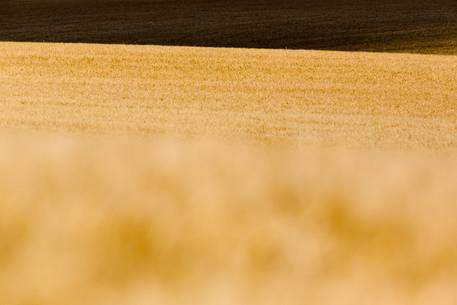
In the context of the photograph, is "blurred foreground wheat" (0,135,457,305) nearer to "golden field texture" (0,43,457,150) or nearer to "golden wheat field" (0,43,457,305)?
"golden wheat field" (0,43,457,305)

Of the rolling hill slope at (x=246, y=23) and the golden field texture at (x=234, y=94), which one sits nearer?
the golden field texture at (x=234, y=94)

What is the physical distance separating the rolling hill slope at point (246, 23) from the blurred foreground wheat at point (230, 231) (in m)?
19.3

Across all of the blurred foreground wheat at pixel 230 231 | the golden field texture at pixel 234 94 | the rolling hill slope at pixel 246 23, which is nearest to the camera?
the blurred foreground wheat at pixel 230 231

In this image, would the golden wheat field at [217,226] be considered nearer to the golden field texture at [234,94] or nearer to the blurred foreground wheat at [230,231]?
the blurred foreground wheat at [230,231]

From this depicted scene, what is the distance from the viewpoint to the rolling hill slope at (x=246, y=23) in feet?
A: 80.0

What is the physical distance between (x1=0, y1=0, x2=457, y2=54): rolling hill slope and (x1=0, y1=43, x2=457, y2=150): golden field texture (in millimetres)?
9917

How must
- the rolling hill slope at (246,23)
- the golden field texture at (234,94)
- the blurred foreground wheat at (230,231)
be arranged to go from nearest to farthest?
the blurred foreground wheat at (230,231), the golden field texture at (234,94), the rolling hill slope at (246,23)

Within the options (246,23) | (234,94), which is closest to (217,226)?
(234,94)

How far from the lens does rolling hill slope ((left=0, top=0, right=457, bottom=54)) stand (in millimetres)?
24391

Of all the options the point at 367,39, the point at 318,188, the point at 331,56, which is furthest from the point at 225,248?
the point at 367,39

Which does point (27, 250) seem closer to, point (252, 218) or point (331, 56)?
point (252, 218)

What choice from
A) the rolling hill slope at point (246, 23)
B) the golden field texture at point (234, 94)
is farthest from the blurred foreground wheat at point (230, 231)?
the rolling hill slope at point (246, 23)

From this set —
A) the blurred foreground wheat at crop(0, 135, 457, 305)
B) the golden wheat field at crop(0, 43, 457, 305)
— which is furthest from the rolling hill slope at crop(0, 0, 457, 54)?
the blurred foreground wheat at crop(0, 135, 457, 305)

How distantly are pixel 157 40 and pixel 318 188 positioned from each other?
887 inches
